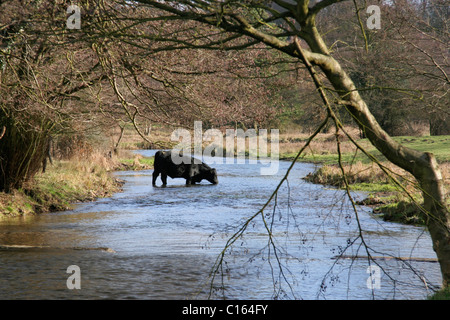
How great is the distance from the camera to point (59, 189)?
15.8m

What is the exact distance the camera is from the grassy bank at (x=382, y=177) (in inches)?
358

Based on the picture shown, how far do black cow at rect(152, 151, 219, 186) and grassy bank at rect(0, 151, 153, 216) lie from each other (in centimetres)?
168

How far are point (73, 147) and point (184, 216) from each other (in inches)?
437

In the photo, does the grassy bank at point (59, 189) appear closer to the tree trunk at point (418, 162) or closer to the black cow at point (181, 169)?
the black cow at point (181, 169)

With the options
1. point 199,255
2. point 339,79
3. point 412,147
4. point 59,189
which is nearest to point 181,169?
point 59,189

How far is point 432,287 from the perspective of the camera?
6.93m

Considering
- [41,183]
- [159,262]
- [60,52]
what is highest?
[60,52]

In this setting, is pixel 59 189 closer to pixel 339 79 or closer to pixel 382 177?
pixel 382 177

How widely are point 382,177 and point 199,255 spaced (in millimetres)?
12049

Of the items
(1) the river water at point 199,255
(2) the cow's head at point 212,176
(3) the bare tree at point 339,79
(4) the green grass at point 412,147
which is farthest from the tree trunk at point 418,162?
(4) the green grass at point 412,147

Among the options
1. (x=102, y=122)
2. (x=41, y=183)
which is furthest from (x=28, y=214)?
(x=102, y=122)

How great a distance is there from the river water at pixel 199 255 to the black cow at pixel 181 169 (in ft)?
18.1

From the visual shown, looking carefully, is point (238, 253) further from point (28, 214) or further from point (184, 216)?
point (28, 214)

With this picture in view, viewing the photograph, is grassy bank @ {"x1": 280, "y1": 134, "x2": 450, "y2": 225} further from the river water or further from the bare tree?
the river water
